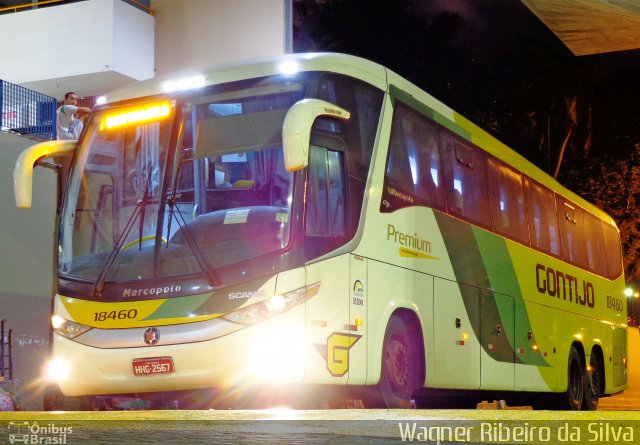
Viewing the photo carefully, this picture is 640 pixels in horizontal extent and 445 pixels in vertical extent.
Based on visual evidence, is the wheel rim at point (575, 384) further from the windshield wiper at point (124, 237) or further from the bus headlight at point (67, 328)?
the bus headlight at point (67, 328)

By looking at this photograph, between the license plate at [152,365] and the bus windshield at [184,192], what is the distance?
2.59ft

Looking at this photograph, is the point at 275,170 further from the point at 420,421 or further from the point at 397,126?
the point at 420,421

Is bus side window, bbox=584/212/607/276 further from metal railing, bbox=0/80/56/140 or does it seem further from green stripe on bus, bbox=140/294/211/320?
green stripe on bus, bbox=140/294/211/320

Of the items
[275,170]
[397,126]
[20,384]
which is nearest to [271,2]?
[20,384]

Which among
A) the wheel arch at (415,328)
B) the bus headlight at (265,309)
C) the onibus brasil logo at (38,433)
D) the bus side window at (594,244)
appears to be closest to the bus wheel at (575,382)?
the bus side window at (594,244)

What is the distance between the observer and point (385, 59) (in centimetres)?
3653

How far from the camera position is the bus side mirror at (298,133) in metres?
8.52

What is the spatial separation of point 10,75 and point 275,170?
15009 mm

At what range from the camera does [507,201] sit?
559 inches

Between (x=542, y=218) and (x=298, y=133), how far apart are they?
316 inches

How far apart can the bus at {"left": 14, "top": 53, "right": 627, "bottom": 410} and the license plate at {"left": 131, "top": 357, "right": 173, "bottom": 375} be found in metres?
0.01

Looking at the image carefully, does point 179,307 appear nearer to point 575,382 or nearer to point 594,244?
point 575,382

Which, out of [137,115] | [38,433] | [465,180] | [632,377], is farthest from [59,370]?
[632,377]

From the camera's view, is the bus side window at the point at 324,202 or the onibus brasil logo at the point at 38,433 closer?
the onibus brasil logo at the point at 38,433
